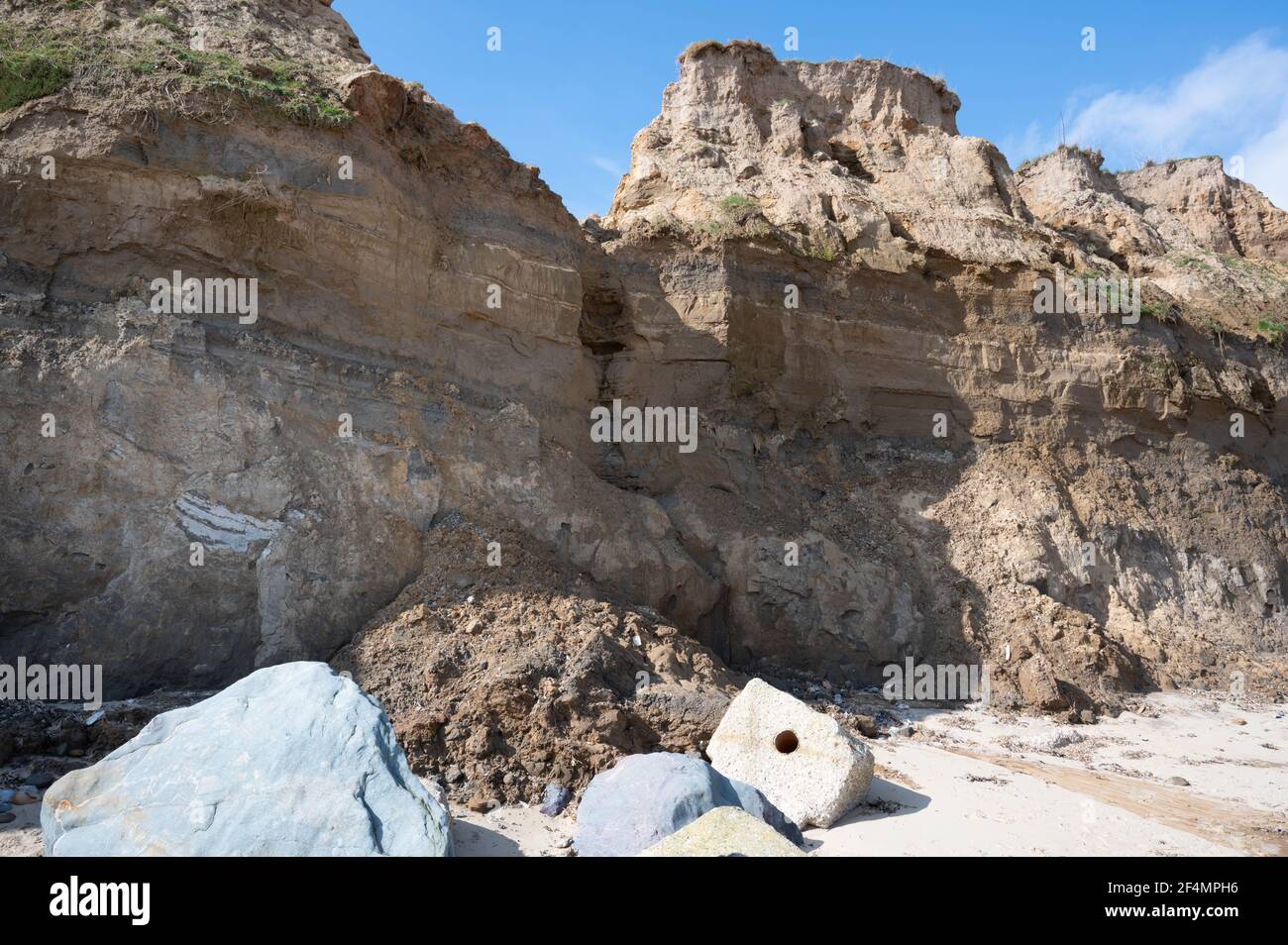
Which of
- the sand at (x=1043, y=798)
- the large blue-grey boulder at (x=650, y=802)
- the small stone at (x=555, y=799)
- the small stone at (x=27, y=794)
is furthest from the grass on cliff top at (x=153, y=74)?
the large blue-grey boulder at (x=650, y=802)

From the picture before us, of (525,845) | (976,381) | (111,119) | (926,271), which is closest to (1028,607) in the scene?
(976,381)

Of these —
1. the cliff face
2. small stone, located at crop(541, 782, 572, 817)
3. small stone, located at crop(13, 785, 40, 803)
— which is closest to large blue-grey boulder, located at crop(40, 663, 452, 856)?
small stone, located at crop(13, 785, 40, 803)

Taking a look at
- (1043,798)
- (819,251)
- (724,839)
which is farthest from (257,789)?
(819,251)

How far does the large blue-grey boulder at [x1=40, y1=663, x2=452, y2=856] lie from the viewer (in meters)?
5.04

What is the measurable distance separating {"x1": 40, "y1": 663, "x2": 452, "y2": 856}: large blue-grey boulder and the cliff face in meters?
2.64

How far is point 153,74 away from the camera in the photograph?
33.5ft

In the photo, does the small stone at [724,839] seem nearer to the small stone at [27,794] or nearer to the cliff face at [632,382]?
the cliff face at [632,382]

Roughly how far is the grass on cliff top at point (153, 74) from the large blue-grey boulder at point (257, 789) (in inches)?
297

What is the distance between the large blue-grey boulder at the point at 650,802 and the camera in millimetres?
6000

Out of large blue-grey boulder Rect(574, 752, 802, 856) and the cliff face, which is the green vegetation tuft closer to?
the cliff face

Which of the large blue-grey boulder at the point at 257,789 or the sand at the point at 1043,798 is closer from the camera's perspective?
the large blue-grey boulder at the point at 257,789

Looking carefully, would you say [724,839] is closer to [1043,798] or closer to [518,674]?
[518,674]

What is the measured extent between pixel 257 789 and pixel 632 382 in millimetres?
9558

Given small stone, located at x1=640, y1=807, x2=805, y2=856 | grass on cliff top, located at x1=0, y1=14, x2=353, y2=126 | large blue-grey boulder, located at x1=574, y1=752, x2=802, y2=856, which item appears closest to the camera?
small stone, located at x1=640, y1=807, x2=805, y2=856
